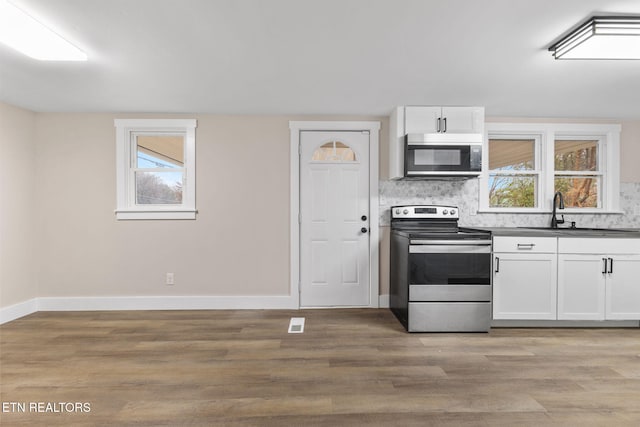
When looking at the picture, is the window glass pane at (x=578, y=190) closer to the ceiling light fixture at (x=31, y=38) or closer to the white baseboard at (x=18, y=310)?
the ceiling light fixture at (x=31, y=38)

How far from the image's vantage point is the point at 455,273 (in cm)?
325

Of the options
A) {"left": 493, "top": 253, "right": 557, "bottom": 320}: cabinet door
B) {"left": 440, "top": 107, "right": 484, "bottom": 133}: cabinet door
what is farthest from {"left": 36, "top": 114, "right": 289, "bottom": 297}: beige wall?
{"left": 493, "top": 253, "right": 557, "bottom": 320}: cabinet door

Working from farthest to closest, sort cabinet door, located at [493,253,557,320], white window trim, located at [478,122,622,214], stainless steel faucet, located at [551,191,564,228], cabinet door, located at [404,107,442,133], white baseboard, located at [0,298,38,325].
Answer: white window trim, located at [478,122,622,214] < stainless steel faucet, located at [551,191,564,228] < cabinet door, located at [404,107,442,133] < white baseboard, located at [0,298,38,325] < cabinet door, located at [493,253,557,320]

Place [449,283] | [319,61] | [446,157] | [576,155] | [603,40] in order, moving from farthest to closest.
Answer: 1. [576,155]
2. [446,157]
3. [449,283]
4. [319,61]
5. [603,40]

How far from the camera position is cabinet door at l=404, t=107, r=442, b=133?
3605mm

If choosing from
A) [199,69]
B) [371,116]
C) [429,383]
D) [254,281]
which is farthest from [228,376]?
[371,116]

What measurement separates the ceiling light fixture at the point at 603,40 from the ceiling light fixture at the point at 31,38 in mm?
3053

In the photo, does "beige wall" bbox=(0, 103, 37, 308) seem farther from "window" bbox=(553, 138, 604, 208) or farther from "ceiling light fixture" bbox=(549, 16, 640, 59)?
"window" bbox=(553, 138, 604, 208)

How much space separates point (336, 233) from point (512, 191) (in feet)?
6.89

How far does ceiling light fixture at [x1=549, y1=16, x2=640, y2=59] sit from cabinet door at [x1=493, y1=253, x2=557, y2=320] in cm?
178

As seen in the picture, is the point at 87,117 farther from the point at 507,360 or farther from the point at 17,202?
the point at 507,360

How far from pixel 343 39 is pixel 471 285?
236 centimetres

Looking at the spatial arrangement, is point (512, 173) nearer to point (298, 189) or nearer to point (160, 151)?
point (298, 189)

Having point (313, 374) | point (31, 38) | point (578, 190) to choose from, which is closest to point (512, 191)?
point (578, 190)
